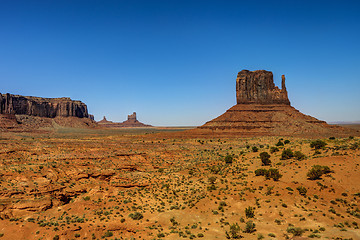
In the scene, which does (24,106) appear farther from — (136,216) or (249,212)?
(249,212)

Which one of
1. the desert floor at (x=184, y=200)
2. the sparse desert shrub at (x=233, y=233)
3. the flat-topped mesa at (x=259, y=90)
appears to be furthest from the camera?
the flat-topped mesa at (x=259, y=90)

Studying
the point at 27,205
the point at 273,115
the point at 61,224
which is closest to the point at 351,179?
the point at 61,224

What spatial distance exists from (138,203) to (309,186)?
17.6m

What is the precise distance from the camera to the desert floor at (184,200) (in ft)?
59.0

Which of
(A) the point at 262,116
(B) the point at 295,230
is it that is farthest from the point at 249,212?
(A) the point at 262,116

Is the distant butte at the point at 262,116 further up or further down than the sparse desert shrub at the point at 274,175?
further up

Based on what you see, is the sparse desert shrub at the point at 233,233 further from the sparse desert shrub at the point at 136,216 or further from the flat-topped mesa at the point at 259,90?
the flat-topped mesa at the point at 259,90

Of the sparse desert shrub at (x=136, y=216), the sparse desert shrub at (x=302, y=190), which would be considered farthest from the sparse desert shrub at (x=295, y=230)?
the sparse desert shrub at (x=136, y=216)

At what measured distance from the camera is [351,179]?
23609mm

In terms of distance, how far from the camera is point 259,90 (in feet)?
391

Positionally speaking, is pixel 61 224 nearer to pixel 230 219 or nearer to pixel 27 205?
pixel 27 205

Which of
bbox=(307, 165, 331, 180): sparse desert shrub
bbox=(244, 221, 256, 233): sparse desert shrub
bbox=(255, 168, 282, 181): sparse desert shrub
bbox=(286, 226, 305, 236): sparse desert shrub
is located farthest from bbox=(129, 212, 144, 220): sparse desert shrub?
bbox=(307, 165, 331, 180): sparse desert shrub

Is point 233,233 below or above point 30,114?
below

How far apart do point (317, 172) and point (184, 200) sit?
14.6m
